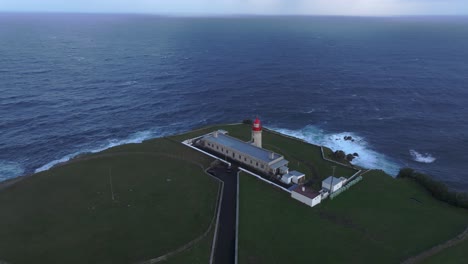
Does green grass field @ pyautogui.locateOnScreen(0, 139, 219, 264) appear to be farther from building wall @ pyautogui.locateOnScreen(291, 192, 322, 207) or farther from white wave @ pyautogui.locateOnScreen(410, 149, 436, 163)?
white wave @ pyautogui.locateOnScreen(410, 149, 436, 163)

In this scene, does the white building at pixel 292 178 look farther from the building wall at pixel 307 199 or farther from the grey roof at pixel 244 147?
the grey roof at pixel 244 147

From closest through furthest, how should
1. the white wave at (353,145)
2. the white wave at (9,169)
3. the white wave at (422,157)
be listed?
1. the white wave at (9,169)
2. the white wave at (353,145)
3. the white wave at (422,157)

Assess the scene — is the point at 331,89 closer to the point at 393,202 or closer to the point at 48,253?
the point at 393,202

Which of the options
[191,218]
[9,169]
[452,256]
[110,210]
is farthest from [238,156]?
[9,169]

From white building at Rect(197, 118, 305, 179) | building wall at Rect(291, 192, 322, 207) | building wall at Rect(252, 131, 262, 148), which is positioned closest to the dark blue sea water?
building wall at Rect(252, 131, 262, 148)

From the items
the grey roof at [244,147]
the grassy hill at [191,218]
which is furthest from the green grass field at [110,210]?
the grey roof at [244,147]

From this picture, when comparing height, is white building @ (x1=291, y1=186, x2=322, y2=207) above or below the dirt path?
above

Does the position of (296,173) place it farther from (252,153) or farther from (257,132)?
(257,132)
